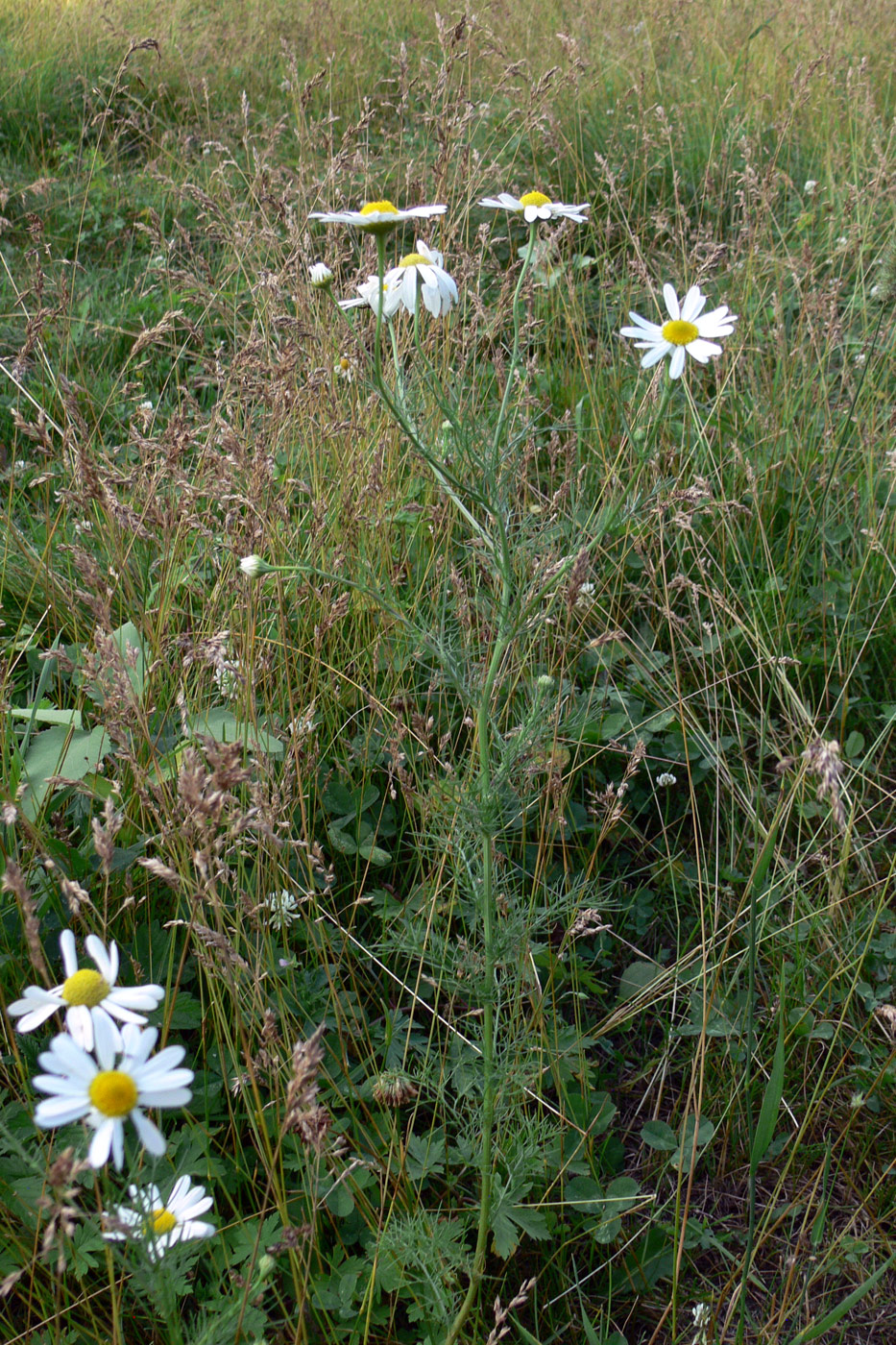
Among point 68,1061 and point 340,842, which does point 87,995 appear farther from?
point 340,842

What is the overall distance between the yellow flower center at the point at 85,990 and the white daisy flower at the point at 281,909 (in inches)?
20.0

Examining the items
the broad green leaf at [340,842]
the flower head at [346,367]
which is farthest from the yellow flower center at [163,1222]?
the flower head at [346,367]

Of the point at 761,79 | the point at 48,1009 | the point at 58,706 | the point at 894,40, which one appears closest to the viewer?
the point at 48,1009

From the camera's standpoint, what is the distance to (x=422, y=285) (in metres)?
Result: 1.45

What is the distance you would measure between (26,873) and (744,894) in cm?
116

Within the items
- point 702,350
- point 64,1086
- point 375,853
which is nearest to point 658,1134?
point 375,853

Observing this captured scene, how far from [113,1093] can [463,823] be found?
2.54 feet

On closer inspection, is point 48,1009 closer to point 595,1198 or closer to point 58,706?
point 595,1198

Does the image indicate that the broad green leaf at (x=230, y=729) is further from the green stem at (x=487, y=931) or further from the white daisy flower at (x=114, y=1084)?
the white daisy flower at (x=114, y=1084)

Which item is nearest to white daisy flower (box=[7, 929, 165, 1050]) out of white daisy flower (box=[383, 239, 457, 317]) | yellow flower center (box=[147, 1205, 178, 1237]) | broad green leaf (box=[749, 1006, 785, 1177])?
yellow flower center (box=[147, 1205, 178, 1237])

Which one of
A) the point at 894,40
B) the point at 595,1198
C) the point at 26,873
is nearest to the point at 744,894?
the point at 595,1198

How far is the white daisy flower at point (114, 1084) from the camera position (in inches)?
26.9

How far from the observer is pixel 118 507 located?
4.83 ft

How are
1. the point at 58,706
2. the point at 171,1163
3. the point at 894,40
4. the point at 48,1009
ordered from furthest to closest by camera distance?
1. the point at 894,40
2. the point at 58,706
3. the point at 171,1163
4. the point at 48,1009
